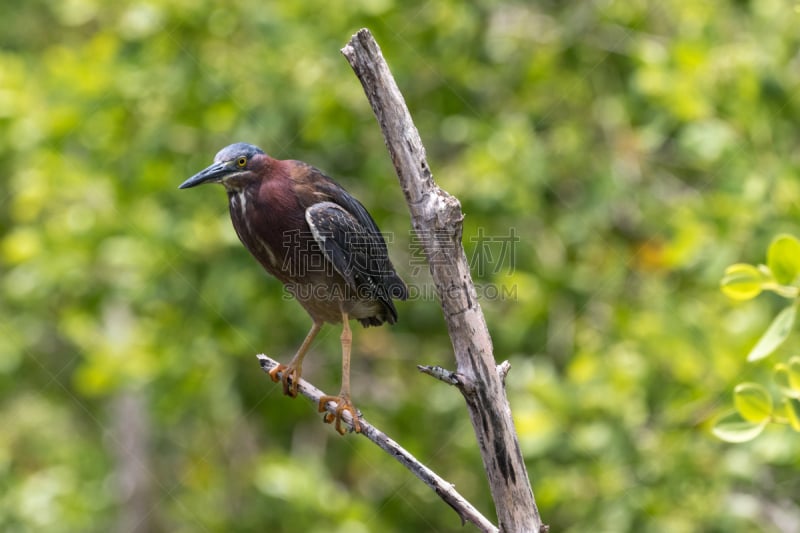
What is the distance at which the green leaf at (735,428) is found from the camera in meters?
3.10

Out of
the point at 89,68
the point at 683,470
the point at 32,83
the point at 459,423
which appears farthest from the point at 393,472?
the point at 32,83

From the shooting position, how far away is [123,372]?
6621 mm

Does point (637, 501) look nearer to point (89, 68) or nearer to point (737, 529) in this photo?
point (737, 529)

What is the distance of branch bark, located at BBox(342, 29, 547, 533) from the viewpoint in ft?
10.0

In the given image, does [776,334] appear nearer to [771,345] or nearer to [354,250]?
[771,345]

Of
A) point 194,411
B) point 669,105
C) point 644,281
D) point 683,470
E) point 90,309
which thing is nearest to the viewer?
point 683,470

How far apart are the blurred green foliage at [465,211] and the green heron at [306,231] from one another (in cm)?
161

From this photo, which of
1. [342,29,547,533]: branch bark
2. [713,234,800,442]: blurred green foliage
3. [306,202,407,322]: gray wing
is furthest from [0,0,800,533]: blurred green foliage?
[342,29,547,533]: branch bark

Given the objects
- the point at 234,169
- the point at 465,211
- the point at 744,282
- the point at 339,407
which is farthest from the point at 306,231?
the point at 465,211

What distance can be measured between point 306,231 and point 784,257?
2.03 metres

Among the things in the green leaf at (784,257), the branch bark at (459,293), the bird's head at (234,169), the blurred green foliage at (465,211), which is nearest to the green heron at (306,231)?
the bird's head at (234,169)

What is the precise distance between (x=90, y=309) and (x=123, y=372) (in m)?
0.73

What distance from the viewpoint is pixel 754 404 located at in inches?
122

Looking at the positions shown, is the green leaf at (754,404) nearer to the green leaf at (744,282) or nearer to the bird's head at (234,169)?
the green leaf at (744,282)
